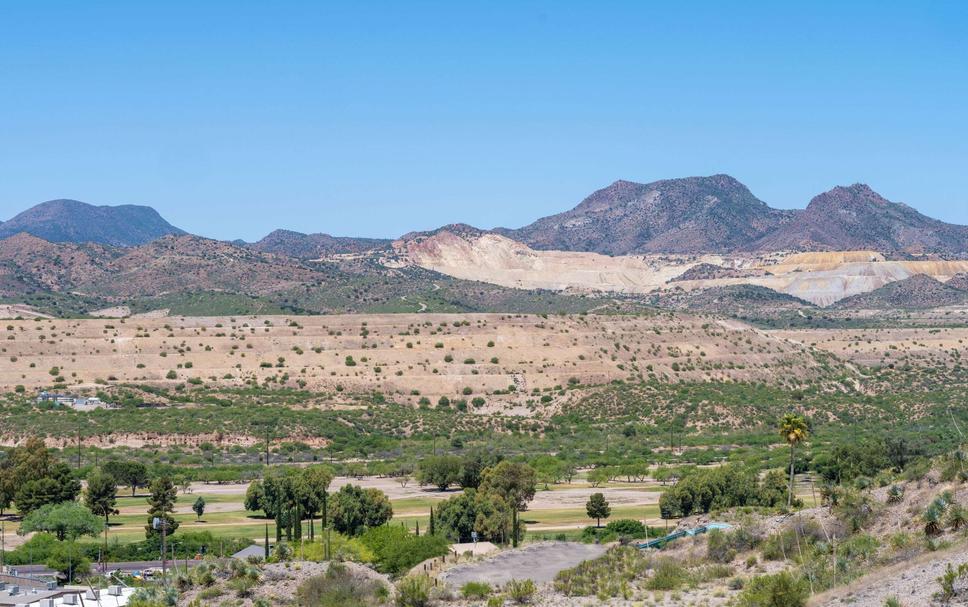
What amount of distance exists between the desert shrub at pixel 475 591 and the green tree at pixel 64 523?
31017 mm

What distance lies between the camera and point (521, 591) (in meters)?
38.9

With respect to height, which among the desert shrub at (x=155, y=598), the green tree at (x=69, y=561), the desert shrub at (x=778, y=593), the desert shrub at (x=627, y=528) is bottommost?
the desert shrub at (x=627, y=528)

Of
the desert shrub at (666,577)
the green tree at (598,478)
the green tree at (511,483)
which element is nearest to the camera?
the desert shrub at (666,577)

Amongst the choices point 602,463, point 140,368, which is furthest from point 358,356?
point 602,463

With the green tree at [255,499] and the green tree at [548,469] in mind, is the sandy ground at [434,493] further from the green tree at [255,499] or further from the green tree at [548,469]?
the green tree at [548,469]

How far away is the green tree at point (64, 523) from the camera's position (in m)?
65.6

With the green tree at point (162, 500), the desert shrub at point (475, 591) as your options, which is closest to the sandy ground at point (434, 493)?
the green tree at point (162, 500)

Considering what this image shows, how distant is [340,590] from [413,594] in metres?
1.97

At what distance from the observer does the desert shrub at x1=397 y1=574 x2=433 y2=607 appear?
38.1 metres

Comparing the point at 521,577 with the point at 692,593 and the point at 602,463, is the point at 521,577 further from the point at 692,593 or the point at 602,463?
the point at 602,463

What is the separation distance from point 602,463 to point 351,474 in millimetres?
17933

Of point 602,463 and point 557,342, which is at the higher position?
point 557,342

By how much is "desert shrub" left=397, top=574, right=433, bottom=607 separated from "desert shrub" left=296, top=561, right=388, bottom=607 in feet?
1.80

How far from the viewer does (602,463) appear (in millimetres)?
98875
